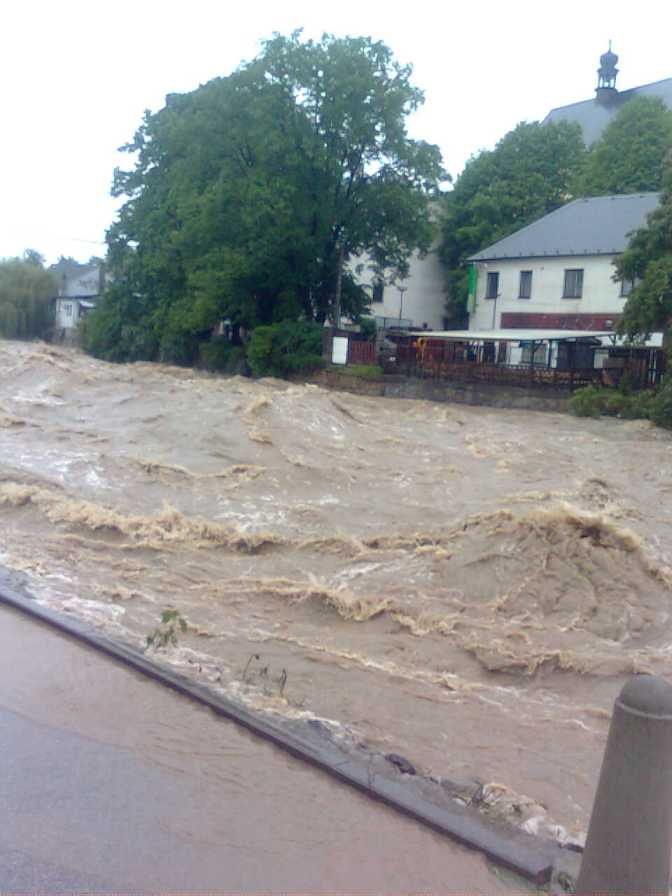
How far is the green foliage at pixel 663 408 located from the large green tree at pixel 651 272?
6.39ft

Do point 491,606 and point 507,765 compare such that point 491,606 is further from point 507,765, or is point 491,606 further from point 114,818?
point 114,818

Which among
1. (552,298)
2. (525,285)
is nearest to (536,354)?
(552,298)

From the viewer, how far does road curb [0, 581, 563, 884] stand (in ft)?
15.5

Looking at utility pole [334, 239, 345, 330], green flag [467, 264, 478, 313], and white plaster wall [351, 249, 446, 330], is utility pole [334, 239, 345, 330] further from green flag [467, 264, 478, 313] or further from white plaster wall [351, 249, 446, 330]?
white plaster wall [351, 249, 446, 330]

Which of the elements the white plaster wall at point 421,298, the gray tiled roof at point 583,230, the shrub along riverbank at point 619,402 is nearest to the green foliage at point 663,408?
the shrub along riverbank at point 619,402

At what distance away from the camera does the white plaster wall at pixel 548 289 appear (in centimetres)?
4750

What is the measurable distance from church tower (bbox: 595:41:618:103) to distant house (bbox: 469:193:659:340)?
35.0 metres

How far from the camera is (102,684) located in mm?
6621

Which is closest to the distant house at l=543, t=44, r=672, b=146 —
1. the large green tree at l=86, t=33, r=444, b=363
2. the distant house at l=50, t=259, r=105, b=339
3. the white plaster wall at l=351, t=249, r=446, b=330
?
the white plaster wall at l=351, t=249, r=446, b=330

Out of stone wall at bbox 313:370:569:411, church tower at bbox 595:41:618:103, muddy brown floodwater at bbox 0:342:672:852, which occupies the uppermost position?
church tower at bbox 595:41:618:103

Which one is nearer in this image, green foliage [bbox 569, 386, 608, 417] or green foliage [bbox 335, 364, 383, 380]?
green foliage [bbox 569, 386, 608, 417]

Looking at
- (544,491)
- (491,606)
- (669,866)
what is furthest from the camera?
(544,491)

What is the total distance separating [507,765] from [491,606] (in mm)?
4584

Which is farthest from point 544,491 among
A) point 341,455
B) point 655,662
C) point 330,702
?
point 330,702
